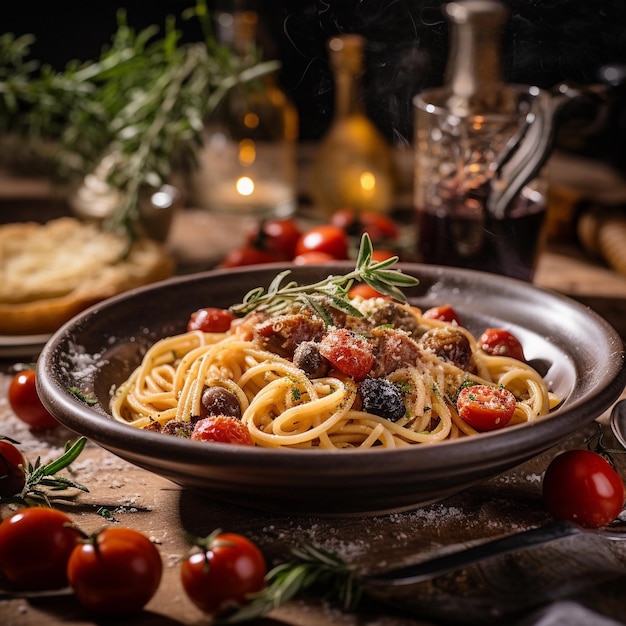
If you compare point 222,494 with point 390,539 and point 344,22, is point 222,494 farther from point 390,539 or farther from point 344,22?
point 344,22

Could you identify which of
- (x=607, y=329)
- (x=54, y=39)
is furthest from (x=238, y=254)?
(x=54, y=39)

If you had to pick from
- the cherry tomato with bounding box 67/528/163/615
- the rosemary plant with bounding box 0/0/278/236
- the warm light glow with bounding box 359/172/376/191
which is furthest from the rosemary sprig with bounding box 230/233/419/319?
the warm light glow with bounding box 359/172/376/191

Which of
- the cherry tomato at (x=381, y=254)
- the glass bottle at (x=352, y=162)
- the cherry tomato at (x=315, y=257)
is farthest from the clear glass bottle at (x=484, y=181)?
the glass bottle at (x=352, y=162)

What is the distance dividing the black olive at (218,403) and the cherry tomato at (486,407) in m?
0.76

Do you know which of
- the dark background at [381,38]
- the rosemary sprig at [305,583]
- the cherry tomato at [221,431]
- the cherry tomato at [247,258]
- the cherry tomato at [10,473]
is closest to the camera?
the rosemary sprig at [305,583]

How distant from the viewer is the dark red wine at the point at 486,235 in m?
4.93

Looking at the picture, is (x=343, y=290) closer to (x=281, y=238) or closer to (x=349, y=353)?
(x=349, y=353)

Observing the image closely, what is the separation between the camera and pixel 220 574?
2.49 metres

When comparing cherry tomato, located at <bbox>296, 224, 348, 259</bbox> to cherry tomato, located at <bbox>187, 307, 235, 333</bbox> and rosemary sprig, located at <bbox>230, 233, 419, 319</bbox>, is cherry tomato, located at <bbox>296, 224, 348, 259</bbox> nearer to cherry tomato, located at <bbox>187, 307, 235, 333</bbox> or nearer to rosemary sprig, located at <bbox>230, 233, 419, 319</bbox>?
cherry tomato, located at <bbox>187, 307, 235, 333</bbox>

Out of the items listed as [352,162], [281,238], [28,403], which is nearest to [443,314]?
[28,403]

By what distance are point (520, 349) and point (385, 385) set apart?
0.77 metres

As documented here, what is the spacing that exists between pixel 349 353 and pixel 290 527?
1.94ft

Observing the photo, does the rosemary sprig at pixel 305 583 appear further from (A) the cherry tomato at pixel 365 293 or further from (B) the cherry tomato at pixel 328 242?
(B) the cherry tomato at pixel 328 242

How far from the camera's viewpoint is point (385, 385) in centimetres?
317
